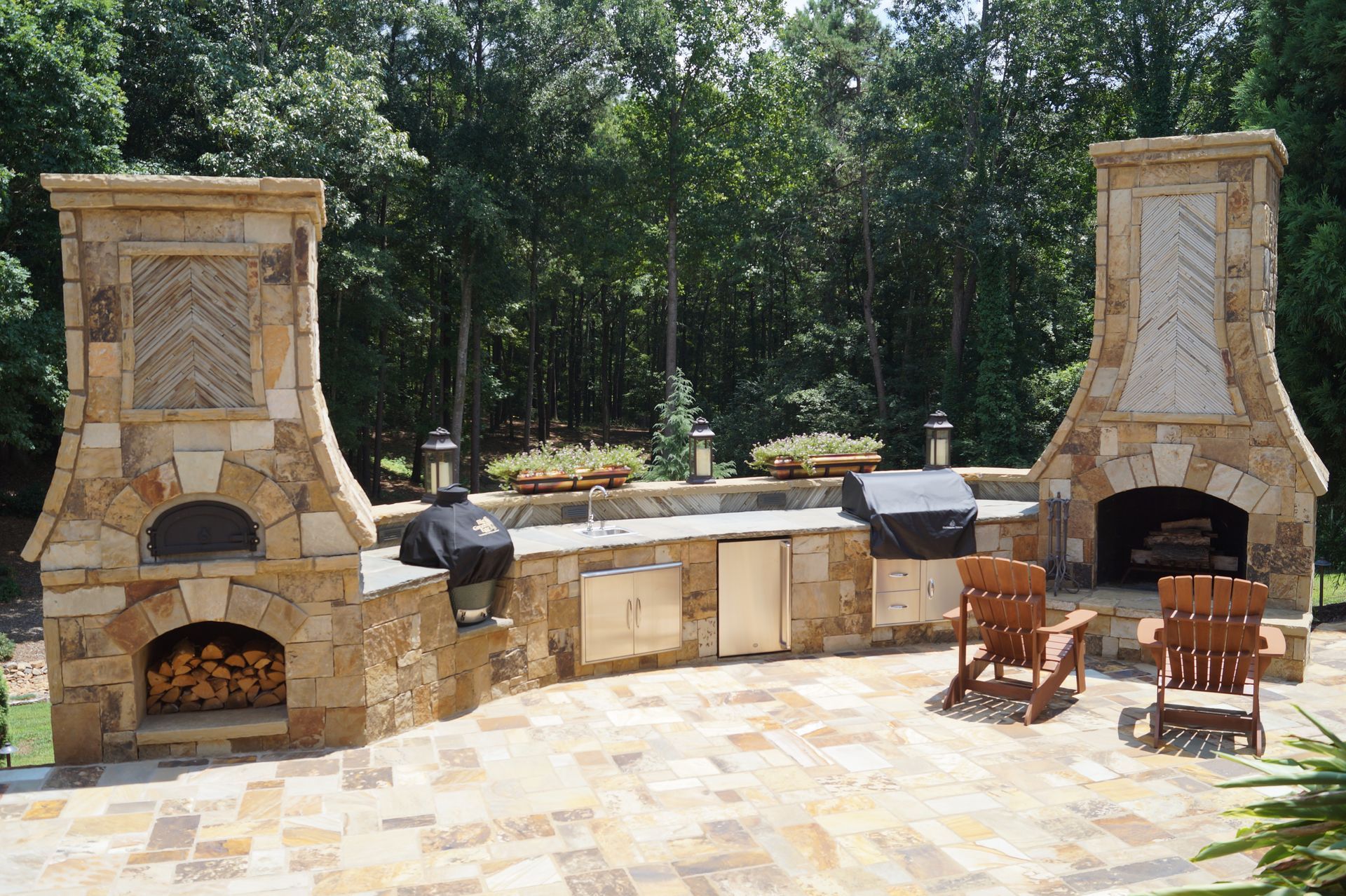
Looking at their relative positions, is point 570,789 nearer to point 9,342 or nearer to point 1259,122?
point 9,342

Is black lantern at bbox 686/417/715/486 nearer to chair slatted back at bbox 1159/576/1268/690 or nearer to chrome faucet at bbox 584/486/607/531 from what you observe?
chrome faucet at bbox 584/486/607/531

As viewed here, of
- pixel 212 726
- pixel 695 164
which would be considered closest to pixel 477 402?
pixel 695 164

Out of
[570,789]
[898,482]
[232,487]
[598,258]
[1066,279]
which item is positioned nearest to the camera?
[570,789]

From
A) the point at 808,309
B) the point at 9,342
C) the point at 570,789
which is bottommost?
the point at 570,789

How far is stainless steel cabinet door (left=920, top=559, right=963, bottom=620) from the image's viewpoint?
28.0 feet

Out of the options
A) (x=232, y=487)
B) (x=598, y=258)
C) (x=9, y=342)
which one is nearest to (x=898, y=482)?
(x=232, y=487)

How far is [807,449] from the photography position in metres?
9.45

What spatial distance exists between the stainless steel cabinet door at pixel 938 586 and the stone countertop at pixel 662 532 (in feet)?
1.66

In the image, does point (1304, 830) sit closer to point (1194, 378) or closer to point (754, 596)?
point (754, 596)

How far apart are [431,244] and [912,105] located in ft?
35.9

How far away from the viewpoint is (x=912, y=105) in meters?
22.7

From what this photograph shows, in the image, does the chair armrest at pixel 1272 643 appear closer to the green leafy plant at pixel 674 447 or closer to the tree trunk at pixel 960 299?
the green leafy plant at pixel 674 447

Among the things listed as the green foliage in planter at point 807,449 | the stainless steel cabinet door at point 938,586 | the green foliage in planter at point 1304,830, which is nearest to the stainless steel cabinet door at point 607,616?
the green foliage in planter at point 807,449

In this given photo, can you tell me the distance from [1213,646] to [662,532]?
3.85 m
